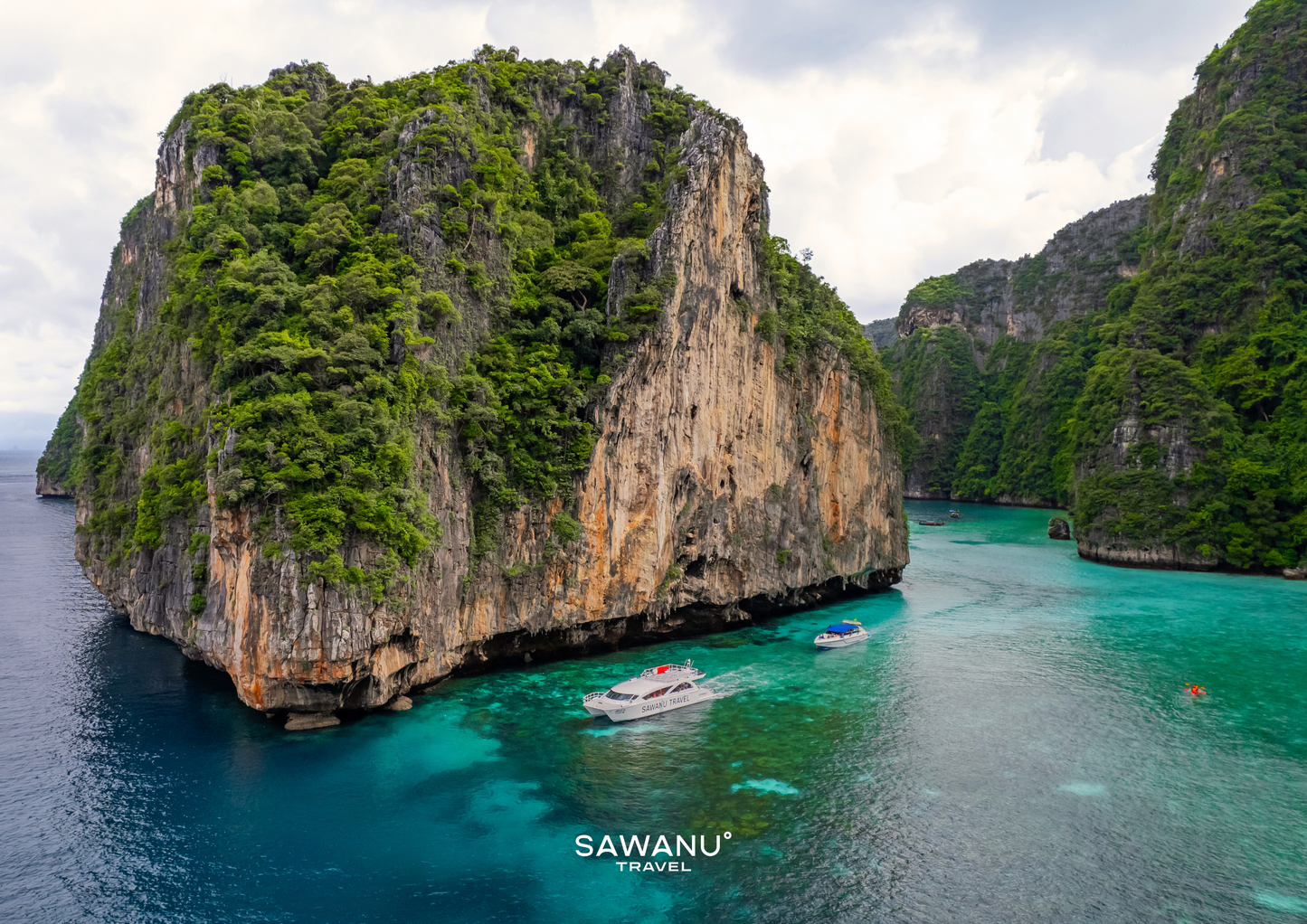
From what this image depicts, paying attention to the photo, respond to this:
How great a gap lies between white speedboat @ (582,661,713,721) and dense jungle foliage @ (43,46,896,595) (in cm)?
747

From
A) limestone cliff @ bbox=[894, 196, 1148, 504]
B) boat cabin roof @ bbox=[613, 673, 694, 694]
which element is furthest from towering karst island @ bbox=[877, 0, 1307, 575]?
boat cabin roof @ bbox=[613, 673, 694, 694]

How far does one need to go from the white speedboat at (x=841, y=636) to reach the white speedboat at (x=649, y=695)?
9928 mm

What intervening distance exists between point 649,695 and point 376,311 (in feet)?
61.4

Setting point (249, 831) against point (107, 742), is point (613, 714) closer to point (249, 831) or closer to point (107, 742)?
point (249, 831)

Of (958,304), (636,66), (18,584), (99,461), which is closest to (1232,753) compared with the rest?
(636,66)

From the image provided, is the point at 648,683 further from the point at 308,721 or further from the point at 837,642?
the point at 837,642

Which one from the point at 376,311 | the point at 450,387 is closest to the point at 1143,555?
the point at 450,387

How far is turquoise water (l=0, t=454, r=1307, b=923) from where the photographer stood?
17500 mm

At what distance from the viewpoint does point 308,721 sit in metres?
26.2

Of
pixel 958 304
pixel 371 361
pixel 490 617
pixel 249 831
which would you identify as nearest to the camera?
pixel 249 831

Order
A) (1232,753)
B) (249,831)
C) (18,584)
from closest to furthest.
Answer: (249,831) → (1232,753) → (18,584)

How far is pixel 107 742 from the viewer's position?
26.0 m

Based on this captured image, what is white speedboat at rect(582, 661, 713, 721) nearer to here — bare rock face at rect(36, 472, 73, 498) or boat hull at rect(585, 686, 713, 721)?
boat hull at rect(585, 686, 713, 721)

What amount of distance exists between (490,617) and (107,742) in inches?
552
